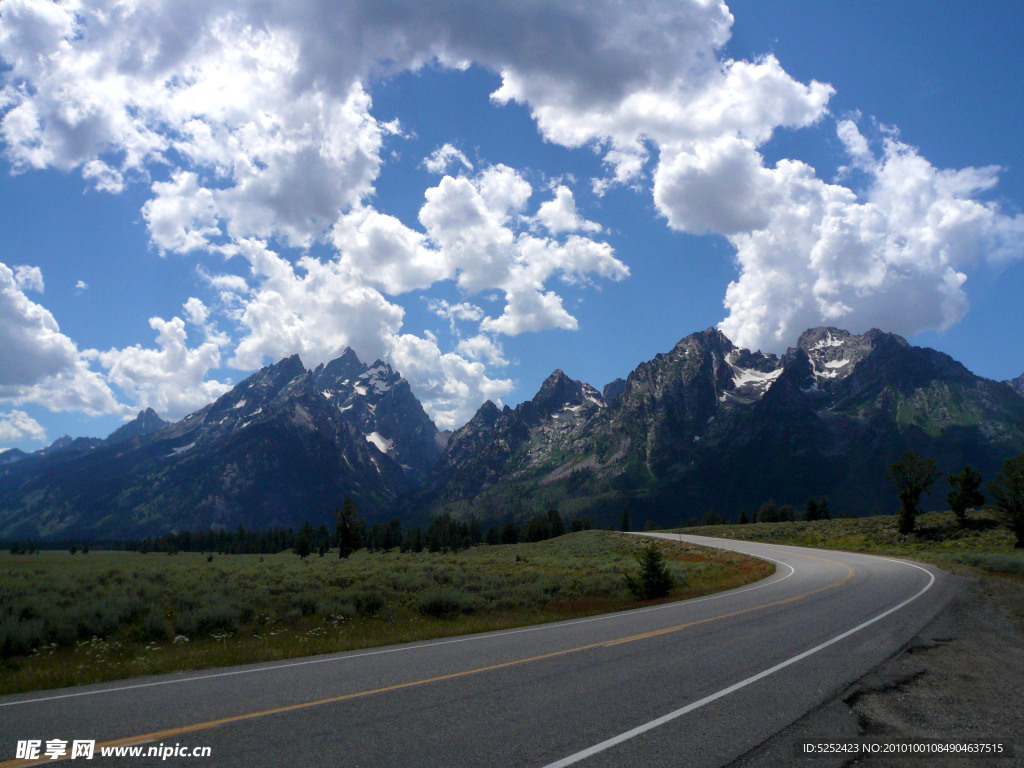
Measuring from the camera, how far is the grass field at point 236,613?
43.1 ft

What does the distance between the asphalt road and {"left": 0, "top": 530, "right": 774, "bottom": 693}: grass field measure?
193 cm

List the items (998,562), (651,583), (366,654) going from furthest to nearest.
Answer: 1. (998,562)
2. (651,583)
3. (366,654)

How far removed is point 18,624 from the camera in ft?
47.3

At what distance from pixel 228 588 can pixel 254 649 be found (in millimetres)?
10265

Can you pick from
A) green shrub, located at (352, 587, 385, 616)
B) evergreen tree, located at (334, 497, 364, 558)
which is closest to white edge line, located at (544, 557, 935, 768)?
green shrub, located at (352, 587, 385, 616)

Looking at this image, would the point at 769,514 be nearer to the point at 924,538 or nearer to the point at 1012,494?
the point at 924,538

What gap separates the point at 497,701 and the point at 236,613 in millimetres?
12715

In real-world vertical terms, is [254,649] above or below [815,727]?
below

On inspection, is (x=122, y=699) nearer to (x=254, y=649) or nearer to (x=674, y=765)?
(x=254, y=649)

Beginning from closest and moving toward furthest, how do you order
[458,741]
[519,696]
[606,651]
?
[458,741] → [519,696] → [606,651]

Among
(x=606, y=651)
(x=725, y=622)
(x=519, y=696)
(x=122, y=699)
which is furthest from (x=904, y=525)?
(x=122, y=699)

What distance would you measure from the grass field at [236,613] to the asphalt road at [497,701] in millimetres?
1926

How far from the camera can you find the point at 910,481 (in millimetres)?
56656

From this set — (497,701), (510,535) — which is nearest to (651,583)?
(497,701)
